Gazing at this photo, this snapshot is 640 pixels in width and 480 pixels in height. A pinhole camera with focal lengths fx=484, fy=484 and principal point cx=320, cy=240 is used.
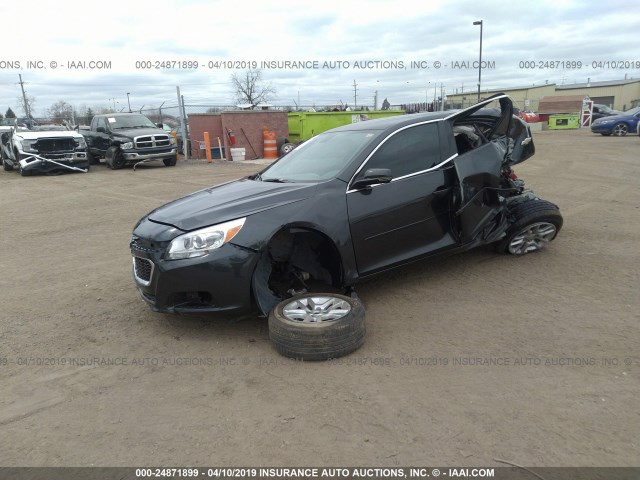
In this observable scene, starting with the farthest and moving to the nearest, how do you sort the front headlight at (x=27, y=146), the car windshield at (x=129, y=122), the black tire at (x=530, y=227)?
the car windshield at (x=129, y=122)
the front headlight at (x=27, y=146)
the black tire at (x=530, y=227)

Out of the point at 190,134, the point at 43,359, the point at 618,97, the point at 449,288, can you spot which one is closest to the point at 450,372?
the point at 449,288

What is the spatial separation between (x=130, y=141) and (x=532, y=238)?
1507 cm

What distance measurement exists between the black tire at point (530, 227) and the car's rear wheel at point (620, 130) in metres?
24.7

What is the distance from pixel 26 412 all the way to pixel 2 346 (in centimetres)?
119

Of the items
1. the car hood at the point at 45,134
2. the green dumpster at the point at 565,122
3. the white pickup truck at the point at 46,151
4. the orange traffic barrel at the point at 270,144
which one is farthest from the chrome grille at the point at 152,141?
the green dumpster at the point at 565,122

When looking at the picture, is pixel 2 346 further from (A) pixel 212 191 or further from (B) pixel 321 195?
(B) pixel 321 195

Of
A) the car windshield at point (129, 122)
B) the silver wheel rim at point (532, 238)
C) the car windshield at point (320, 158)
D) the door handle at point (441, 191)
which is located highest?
the car windshield at point (129, 122)

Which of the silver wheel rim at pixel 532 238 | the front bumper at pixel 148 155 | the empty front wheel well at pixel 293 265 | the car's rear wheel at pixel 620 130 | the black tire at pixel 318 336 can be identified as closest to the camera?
the black tire at pixel 318 336

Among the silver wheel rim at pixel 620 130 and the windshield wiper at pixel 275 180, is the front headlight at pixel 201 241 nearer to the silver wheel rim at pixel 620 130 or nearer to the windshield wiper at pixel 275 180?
the windshield wiper at pixel 275 180

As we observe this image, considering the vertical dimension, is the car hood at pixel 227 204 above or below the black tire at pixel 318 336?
above

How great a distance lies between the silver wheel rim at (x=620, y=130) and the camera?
84.9ft

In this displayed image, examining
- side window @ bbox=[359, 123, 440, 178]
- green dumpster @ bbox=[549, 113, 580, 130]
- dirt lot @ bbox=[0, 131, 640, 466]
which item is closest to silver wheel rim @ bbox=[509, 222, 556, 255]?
dirt lot @ bbox=[0, 131, 640, 466]

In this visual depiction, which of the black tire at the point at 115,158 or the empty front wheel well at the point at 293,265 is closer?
the empty front wheel well at the point at 293,265

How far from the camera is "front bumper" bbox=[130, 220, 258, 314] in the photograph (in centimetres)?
371
